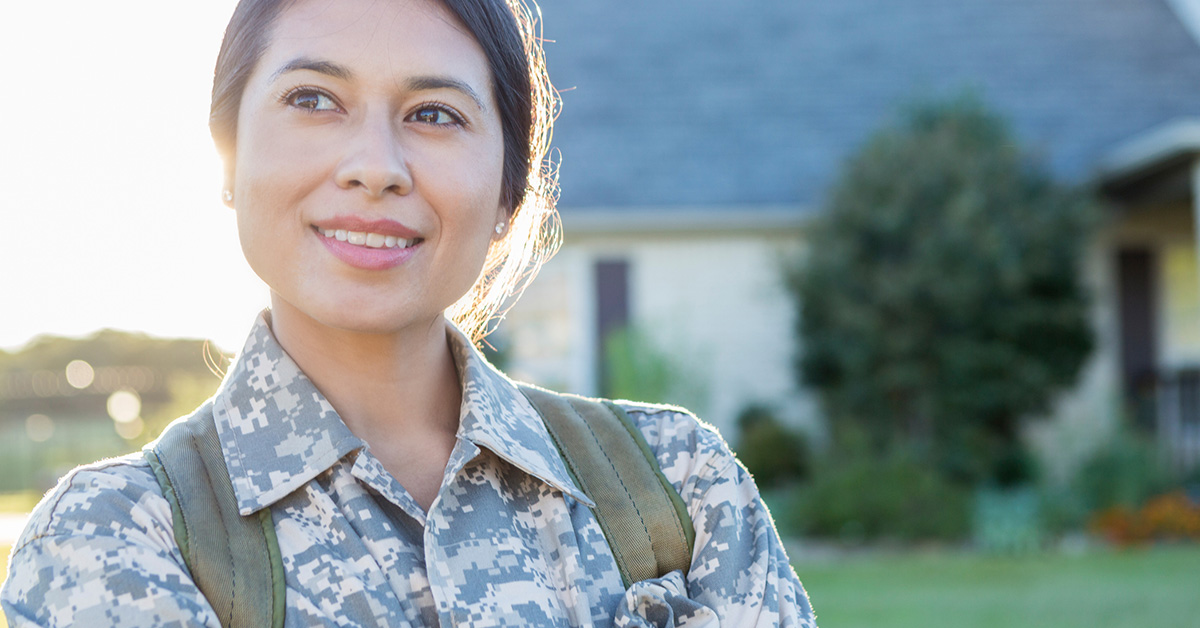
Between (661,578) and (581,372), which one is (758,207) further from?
(661,578)

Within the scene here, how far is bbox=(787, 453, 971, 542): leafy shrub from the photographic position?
30.1 ft

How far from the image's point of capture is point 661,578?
1.62m

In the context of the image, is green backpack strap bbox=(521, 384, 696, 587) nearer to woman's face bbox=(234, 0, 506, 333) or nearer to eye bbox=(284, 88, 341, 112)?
woman's face bbox=(234, 0, 506, 333)

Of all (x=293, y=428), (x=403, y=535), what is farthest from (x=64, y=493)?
(x=403, y=535)

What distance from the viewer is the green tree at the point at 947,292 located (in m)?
10.5

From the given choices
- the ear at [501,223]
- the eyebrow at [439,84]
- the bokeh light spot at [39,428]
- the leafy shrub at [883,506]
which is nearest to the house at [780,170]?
the leafy shrub at [883,506]

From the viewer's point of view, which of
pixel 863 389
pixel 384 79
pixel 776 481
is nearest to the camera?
pixel 384 79

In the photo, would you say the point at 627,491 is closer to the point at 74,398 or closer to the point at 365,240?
the point at 365,240

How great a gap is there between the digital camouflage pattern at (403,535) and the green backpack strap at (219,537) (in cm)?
2

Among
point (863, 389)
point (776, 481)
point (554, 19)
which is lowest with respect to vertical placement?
point (776, 481)

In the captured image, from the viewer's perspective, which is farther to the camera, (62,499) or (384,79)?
(384,79)

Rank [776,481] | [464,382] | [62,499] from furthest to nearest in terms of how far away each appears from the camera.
Answer: 1. [776,481]
2. [464,382]
3. [62,499]

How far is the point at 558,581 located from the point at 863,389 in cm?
962

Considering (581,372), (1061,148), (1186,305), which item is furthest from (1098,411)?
(581,372)
